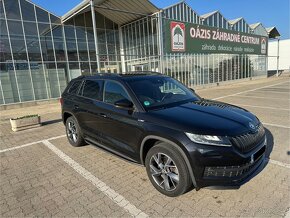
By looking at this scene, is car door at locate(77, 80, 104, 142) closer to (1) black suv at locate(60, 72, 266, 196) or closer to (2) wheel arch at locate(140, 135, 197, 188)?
(1) black suv at locate(60, 72, 266, 196)

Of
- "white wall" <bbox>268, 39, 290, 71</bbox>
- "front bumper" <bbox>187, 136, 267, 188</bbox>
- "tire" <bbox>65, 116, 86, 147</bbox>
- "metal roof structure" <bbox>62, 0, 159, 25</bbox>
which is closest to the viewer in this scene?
"front bumper" <bbox>187, 136, 267, 188</bbox>

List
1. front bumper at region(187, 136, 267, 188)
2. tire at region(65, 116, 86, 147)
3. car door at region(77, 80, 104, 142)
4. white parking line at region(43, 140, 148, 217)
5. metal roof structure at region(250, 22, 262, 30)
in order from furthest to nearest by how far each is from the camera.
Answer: metal roof structure at region(250, 22, 262, 30)
tire at region(65, 116, 86, 147)
car door at region(77, 80, 104, 142)
white parking line at region(43, 140, 148, 217)
front bumper at region(187, 136, 267, 188)

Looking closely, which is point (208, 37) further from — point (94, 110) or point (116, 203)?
point (116, 203)

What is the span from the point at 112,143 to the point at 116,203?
1157 mm

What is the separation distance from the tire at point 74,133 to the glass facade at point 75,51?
663cm

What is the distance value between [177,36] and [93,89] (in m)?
14.0

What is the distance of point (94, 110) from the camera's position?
4.36 meters

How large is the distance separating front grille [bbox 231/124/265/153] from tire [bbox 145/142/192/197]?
2.38 ft

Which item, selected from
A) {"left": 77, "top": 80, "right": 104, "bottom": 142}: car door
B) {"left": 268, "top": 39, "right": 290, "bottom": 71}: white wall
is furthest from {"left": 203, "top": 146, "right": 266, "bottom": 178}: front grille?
{"left": 268, "top": 39, "right": 290, "bottom": 71}: white wall

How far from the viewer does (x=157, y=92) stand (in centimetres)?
395

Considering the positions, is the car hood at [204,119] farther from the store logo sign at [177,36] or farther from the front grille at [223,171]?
the store logo sign at [177,36]

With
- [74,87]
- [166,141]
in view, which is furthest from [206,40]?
[166,141]

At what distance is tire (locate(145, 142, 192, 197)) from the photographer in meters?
2.89

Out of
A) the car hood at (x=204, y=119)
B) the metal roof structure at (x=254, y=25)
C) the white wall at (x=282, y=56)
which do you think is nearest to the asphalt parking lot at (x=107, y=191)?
the car hood at (x=204, y=119)
